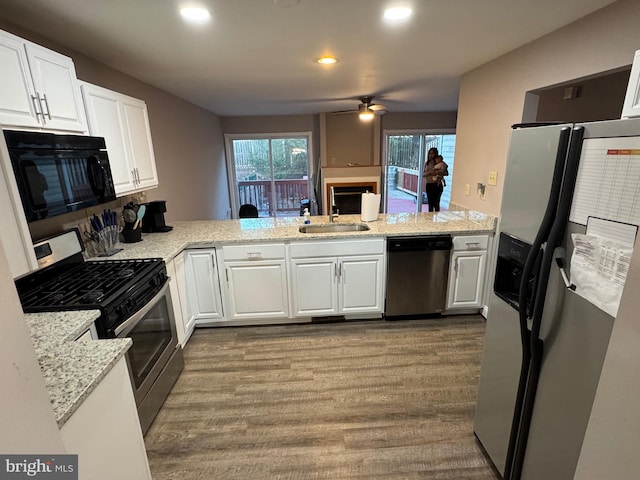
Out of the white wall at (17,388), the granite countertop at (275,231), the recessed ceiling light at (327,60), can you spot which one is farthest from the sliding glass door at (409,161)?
the white wall at (17,388)

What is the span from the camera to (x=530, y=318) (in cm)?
124

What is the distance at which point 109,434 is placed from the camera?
3.54 feet

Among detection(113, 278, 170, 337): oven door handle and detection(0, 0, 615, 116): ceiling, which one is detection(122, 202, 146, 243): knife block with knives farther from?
detection(0, 0, 615, 116): ceiling

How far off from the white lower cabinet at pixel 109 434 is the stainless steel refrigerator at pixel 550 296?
1.55 meters

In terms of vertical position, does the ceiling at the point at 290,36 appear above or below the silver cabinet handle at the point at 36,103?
above

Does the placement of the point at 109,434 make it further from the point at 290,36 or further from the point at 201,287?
the point at 290,36

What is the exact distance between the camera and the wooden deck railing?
7434 mm

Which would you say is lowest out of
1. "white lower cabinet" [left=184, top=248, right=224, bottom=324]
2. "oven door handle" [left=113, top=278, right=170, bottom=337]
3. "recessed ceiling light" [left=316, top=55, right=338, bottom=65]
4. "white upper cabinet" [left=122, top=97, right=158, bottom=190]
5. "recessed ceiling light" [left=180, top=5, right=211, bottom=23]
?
"white lower cabinet" [left=184, top=248, right=224, bottom=324]

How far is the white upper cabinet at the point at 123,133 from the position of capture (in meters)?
2.06

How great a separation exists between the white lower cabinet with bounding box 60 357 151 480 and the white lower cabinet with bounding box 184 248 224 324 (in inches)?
57.8

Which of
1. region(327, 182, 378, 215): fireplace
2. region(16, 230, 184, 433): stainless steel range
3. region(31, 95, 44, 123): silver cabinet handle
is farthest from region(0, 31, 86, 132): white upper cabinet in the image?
region(327, 182, 378, 215): fireplace

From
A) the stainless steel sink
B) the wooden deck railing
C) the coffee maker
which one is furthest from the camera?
the wooden deck railing

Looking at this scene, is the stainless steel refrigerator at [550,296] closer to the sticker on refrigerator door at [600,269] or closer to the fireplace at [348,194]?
the sticker on refrigerator door at [600,269]

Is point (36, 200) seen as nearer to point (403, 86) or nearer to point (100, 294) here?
point (100, 294)
